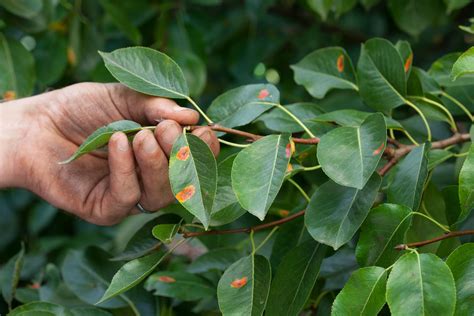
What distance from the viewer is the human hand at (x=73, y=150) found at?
38.7 inches

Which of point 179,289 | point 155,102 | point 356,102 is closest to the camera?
point 155,102

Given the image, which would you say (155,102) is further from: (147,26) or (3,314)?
(147,26)

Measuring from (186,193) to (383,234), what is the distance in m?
0.21

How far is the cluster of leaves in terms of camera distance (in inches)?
30.2

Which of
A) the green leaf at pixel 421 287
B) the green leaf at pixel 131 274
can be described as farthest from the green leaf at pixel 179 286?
the green leaf at pixel 421 287

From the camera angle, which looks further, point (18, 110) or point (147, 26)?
point (147, 26)

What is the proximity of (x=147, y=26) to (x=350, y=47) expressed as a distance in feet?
1.69

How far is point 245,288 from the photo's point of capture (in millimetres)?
860

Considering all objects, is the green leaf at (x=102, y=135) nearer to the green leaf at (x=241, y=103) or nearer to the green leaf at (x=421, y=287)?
the green leaf at (x=241, y=103)

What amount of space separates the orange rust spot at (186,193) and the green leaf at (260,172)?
0.14 feet

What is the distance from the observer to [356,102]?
147 cm

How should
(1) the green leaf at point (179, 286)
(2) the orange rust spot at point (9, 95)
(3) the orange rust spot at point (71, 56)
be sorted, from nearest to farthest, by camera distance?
(1) the green leaf at point (179, 286) < (2) the orange rust spot at point (9, 95) < (3) the orange rust spot at point (71, 56)

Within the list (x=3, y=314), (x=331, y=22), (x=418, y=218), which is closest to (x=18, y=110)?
(x=3, y=314)

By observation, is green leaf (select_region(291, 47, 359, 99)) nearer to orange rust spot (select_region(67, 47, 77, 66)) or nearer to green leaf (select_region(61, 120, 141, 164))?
green leaf (select_region(61, 120, 141, 164))
